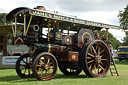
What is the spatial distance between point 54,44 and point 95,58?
1.90m

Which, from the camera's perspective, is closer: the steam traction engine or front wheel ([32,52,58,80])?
front wheel ([32,52,58,80])

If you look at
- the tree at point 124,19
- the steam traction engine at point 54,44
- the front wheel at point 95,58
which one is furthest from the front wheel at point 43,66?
the tree at point 124,19

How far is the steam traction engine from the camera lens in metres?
7.23

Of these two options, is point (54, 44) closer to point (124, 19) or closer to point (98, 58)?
point (98, 58)

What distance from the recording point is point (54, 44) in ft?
26.6

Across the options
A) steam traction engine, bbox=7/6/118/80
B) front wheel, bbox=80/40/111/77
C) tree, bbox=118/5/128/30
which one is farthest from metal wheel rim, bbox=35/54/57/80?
tree, bbox=118/5/128/30

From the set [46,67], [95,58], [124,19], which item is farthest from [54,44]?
[124,19]

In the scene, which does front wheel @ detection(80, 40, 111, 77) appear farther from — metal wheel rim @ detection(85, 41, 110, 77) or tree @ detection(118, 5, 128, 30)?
tree @ detection(118, 5, 128, 30)

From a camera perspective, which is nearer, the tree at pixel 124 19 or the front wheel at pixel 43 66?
the front wheel at pixel 43 66

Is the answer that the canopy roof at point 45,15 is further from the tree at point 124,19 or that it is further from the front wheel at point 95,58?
the tree at point 124,19

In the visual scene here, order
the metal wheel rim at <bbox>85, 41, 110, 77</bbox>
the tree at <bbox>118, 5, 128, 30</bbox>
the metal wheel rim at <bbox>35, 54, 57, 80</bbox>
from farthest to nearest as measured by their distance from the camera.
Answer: the tree at <bbox>118, 5, 128, 30</bbox>, the metal wheel rim at <bbox>85, 41, 110, 77</bbox>, the metal wheel rim at <bbox>35, 54, 57, 80</bbox>

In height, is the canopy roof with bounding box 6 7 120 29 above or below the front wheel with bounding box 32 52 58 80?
above

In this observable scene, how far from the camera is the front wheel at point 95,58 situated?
7.92m

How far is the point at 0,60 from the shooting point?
15016 millimetres
